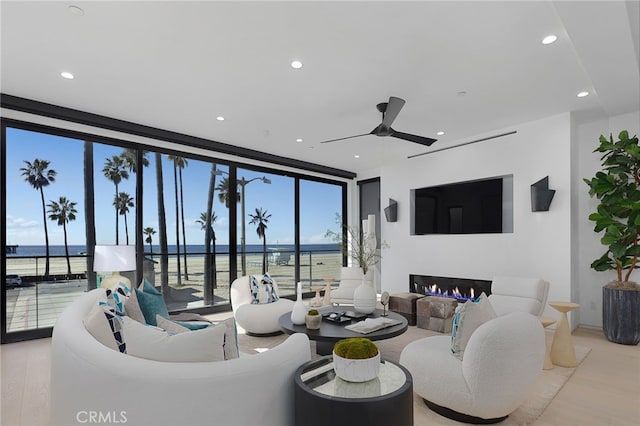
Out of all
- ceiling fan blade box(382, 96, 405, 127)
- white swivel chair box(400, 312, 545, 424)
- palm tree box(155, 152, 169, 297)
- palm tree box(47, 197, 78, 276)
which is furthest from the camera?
palm tree box(155, 152, 169, 297)

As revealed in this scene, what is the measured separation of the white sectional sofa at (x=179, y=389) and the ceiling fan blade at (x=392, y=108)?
8.92 feet

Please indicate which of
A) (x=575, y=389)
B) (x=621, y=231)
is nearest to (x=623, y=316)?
(x=621, y=231)

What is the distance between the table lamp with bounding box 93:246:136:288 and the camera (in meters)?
4.07

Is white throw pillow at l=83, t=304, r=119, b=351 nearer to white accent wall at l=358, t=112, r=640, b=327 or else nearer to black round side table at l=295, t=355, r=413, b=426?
black round side table at l=295, t=355, r=413, b=426

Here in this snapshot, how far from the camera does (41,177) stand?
4434 mm

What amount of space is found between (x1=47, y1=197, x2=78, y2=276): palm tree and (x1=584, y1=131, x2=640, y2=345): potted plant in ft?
21.3

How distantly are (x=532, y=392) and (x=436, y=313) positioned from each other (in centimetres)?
189

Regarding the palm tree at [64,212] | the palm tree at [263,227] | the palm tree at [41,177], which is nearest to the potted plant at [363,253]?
the palm tree at [263,227]

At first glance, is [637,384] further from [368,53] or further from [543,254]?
[368,53]

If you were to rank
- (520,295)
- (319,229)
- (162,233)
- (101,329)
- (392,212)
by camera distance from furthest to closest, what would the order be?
1. (319,229)
2. (392,212)
3. (162,233)
4. (520,295)
5. (101,329)

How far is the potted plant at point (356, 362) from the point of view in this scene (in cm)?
159

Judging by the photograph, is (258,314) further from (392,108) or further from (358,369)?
(358,369)

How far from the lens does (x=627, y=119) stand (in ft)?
15.0

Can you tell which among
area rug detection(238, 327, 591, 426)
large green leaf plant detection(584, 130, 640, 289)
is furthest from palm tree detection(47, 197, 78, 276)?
large green leaf plant detection(584, 130, 640, 289)
